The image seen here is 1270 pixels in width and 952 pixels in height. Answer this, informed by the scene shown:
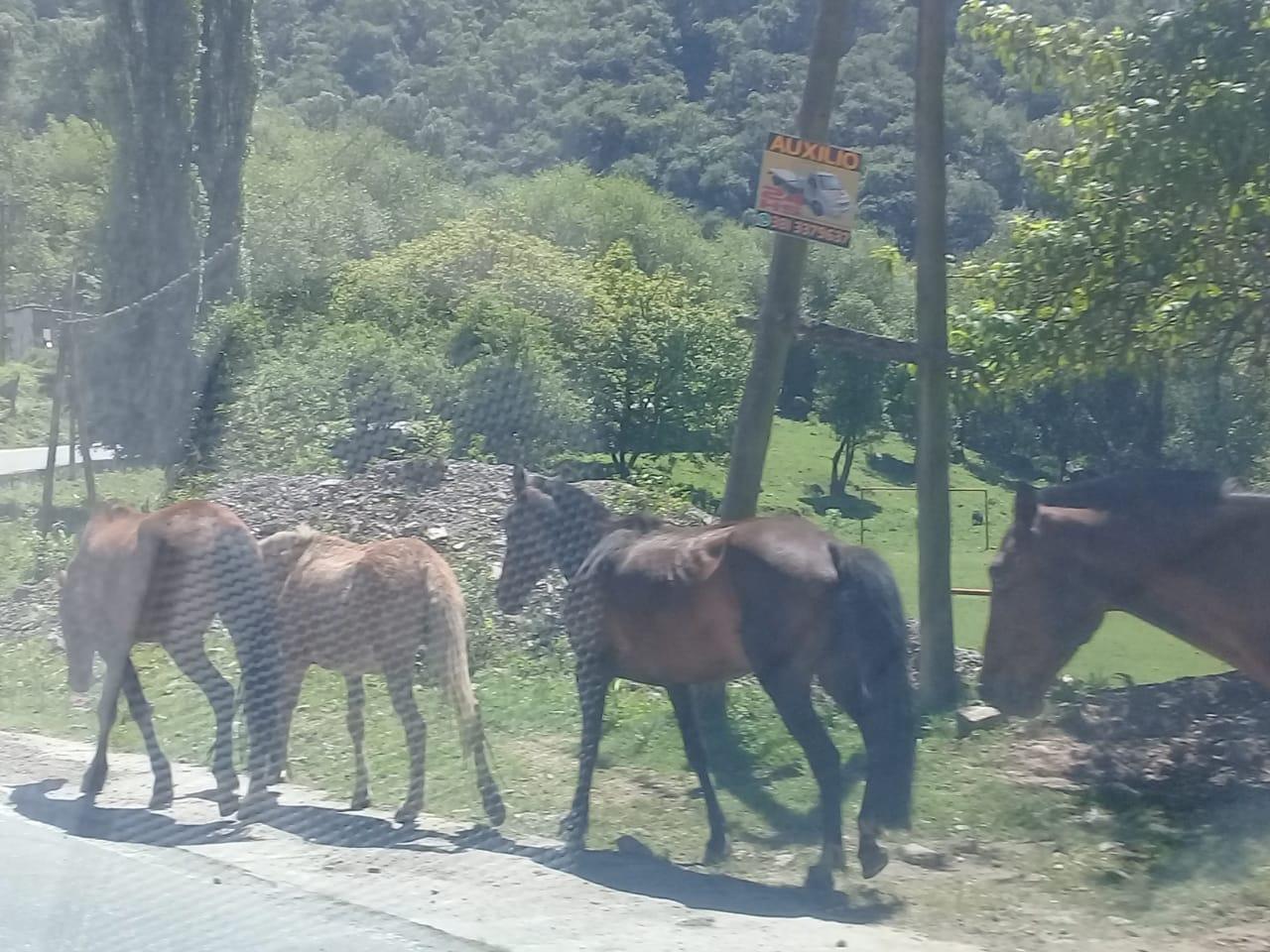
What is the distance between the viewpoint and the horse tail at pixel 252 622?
24.9 ft

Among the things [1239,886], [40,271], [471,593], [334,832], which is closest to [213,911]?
[334,832]

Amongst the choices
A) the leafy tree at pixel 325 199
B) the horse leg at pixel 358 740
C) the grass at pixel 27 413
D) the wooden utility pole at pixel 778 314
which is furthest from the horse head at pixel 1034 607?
the grass at pixel 27 413

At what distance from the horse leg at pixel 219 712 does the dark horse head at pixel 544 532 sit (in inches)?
59.5

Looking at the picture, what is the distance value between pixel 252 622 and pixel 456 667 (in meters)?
1.35

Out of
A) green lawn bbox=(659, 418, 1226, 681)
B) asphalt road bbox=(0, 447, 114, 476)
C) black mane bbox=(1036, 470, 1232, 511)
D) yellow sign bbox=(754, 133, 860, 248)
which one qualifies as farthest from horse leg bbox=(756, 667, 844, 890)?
asphalt road bbox=(0, 447, 114, 476)

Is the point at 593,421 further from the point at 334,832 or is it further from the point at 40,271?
the point at 40,271

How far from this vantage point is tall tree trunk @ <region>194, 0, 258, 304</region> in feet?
71.2

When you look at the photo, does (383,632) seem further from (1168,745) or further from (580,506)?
(1168,745)

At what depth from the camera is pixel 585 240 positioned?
2423cm

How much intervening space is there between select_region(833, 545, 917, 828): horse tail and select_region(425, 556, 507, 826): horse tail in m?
1.90

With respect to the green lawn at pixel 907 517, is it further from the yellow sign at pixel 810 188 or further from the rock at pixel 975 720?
the yellow sign at pixel 810 188

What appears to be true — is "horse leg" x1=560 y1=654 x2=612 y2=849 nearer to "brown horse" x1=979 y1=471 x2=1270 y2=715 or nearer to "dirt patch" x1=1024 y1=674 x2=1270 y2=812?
"brown horse" x1=979 y1=471 x2=1270 y2=715

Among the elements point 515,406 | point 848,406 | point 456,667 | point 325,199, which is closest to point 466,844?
point 456,667

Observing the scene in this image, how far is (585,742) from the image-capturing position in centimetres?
675
